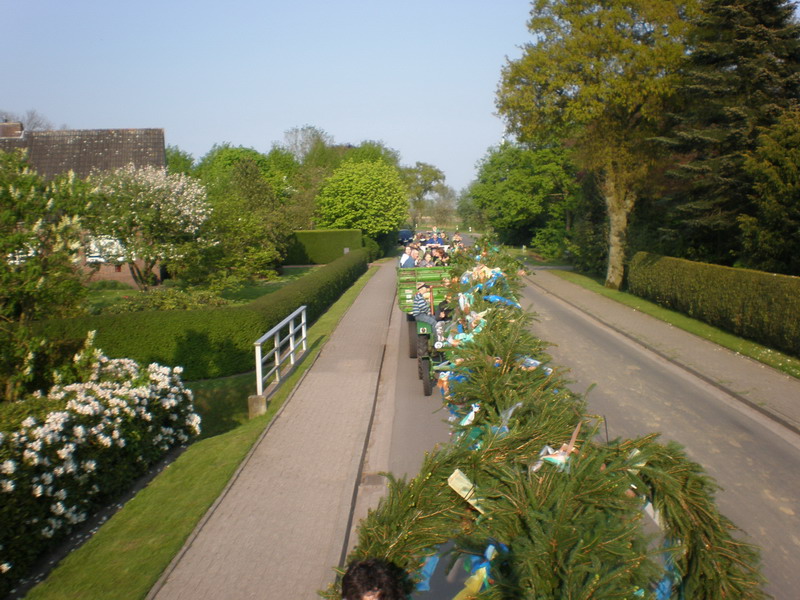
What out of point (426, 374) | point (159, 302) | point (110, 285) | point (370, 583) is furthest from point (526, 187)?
point (370, 583)

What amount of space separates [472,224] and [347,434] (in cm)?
8458

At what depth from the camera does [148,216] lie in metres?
17.4

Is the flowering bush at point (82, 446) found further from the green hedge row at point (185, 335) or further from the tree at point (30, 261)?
the green hedge row at point (185, 335)

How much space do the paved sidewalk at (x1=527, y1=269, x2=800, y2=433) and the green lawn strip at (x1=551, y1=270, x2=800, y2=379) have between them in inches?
8.3

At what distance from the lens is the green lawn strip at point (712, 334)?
1387cm

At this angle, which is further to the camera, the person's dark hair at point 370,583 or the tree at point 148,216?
the tree at point 148,216

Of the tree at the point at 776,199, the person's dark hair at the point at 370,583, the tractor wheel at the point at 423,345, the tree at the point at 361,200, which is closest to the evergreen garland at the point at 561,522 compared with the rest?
the person's dark hair at the point at 370,583

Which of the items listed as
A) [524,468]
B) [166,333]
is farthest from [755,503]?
[166,333]

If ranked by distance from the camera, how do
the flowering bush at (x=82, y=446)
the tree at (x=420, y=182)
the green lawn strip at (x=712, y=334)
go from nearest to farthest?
the flowering bush at (x=82, y=446) < the green lawn strip at (x=712, y=334) < the tree at (x=420, y=182)

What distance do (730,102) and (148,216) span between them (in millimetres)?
16762

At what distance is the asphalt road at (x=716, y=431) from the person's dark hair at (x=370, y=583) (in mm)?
3136

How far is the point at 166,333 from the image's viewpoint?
12930 millimetres

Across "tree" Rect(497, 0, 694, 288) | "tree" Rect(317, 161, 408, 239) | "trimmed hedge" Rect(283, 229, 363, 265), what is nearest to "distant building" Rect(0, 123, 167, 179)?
"trimmed hedge" Rect(283, 229, 363, 265)

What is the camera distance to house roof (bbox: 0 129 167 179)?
31.8 meters
